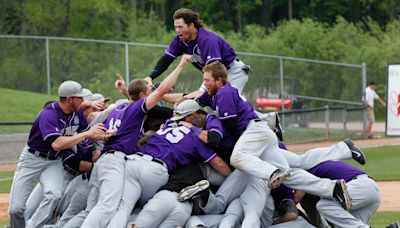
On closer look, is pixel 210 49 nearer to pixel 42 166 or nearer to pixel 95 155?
pixel 95 155

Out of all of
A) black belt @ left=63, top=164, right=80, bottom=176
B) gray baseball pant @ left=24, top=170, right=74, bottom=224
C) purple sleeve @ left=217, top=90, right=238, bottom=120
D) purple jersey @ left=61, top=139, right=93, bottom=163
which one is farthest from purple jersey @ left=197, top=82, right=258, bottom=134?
gray baseball pant @ left=24, top=170, right=74, bottom=224

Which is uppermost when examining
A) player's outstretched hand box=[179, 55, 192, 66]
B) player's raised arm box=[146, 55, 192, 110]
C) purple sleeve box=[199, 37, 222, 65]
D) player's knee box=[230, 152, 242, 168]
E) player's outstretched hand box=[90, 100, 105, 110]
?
purple sleeve box=[199, 37, 222, 65]

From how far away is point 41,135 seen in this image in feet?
41.8

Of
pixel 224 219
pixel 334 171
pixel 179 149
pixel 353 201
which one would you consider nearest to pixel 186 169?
pixel 179 149

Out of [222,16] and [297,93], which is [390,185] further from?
[222,16]

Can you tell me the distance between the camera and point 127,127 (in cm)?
1220

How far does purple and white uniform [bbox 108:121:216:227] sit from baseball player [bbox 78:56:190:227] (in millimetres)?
108

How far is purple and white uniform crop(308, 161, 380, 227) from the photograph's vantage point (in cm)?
1163

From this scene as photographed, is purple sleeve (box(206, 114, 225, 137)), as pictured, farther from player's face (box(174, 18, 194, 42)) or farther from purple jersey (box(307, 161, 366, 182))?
player's face (box(174, 18, 194, 42))

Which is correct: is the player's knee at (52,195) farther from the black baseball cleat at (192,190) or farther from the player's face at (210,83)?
the player's face at (210,83)

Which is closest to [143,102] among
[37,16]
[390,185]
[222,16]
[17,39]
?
[390,185]

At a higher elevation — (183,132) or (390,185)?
(183,132)

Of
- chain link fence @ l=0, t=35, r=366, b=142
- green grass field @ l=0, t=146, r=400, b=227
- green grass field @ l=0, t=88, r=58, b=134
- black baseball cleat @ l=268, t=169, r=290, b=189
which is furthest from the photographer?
chain link fence @ l=0, t=35, r=366, b=142

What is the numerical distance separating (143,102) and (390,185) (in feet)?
27.3
